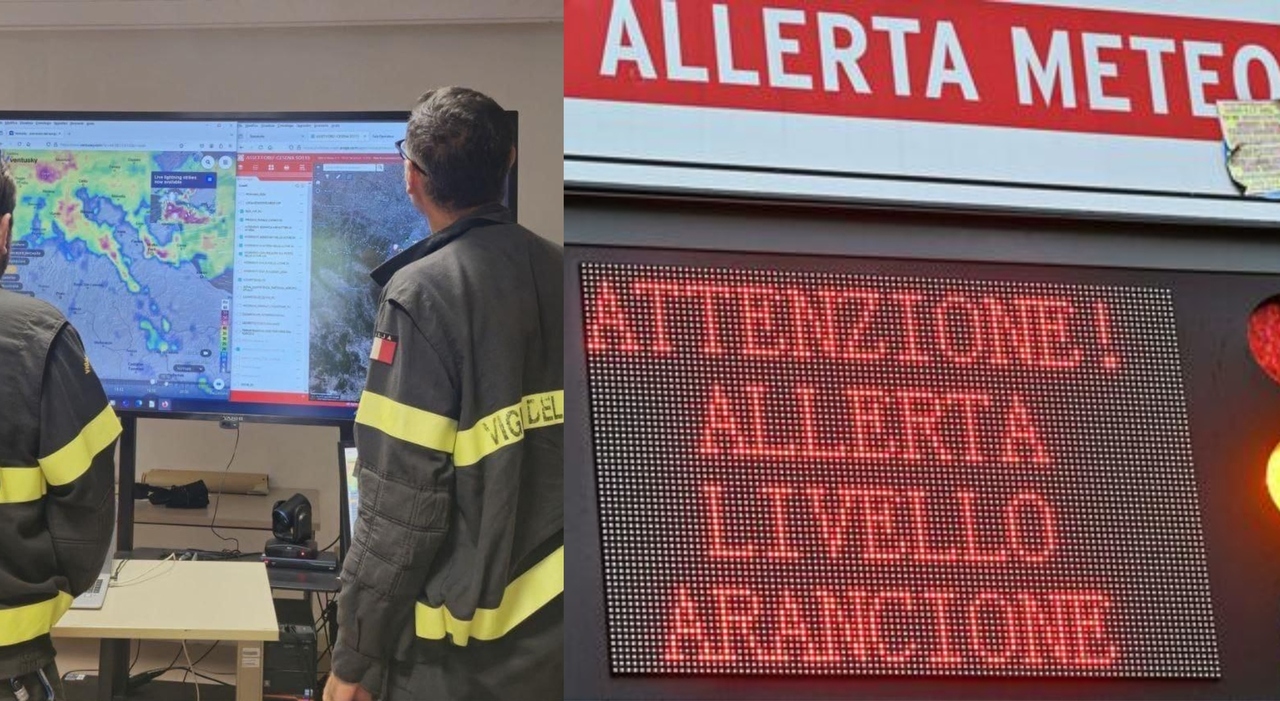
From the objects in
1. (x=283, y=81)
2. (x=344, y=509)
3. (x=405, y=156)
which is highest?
(x=283, y=81)

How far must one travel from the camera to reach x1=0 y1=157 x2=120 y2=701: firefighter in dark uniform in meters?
1.51

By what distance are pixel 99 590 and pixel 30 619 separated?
9 centimetres

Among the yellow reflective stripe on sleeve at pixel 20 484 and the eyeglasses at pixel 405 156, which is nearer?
the yellow reflective stripe on sleeve at pixel 20 484

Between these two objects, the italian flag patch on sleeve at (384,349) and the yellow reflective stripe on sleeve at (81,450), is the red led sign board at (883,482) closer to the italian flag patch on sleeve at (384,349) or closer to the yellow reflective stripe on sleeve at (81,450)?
the italian flag patch on sleeve at (384,349)

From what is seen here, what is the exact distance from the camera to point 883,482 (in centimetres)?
159

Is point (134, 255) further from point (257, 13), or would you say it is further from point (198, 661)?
point (198, 661)

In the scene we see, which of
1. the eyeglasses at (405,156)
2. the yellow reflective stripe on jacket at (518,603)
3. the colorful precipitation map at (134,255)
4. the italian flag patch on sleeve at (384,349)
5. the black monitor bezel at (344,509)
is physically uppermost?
the eyeglasses at (405,156)

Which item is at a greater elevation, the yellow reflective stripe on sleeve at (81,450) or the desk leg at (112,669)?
the yellow reflective stripe on sleeve at (81,450)

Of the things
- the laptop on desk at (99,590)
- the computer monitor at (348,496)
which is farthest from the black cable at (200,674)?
the computer monitor at (348,496)

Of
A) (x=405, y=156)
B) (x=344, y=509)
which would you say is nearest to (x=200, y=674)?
(x=344, y=509)

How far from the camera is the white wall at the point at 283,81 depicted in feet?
5.24

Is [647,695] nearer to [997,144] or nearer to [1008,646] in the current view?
[1008,646]

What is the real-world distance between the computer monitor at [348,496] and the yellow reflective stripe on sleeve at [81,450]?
30cm

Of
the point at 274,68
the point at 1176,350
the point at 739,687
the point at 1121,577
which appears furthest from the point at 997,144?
the point at 274,68
